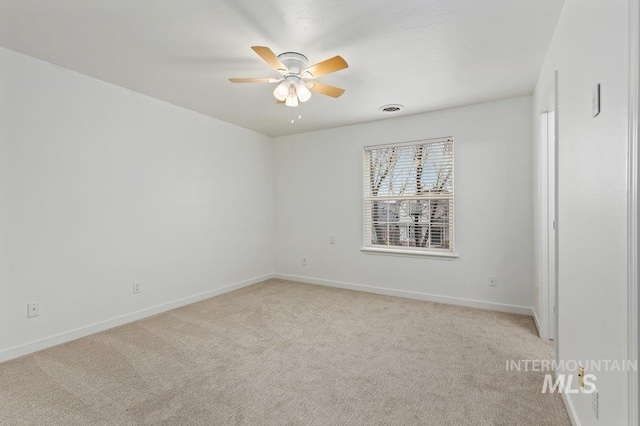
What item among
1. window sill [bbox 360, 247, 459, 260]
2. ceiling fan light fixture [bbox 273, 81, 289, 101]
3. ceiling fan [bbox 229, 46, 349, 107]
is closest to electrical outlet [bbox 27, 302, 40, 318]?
ceiling fan [bbox 229, 46, 349, 107]

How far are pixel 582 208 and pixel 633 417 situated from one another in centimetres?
92

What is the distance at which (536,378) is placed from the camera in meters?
2.17

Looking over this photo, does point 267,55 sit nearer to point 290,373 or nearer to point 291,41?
A: point 291,41

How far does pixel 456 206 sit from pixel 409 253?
2.80 ft

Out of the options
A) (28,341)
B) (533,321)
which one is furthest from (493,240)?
(28,341)

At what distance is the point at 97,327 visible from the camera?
119 inches

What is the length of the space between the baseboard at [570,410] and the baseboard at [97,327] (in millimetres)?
3747

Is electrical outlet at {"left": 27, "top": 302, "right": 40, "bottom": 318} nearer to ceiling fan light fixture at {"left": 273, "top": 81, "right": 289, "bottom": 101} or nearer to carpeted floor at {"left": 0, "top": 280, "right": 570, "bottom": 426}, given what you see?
carpeted floor at {"left": 0, "top": 280, "right": 570, "bottom": 426}

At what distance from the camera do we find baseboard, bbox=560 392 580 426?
1.65 meters

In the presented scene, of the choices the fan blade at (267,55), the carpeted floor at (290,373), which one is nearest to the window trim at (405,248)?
the carpeted floor at (290,373)

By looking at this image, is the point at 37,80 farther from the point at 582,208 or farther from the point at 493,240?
the point at 493,240

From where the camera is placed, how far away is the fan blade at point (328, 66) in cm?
213

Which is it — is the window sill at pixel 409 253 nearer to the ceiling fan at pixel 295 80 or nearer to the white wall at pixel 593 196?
the white wall at pixel 593 196

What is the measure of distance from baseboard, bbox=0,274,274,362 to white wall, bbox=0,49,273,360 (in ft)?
0.07
